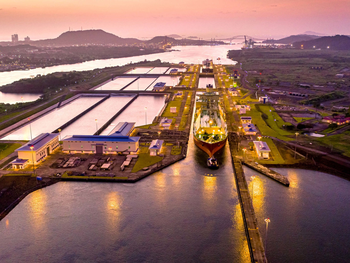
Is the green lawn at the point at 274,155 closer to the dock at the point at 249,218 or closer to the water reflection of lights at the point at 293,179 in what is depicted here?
the water reflection of lights at the point at 293,179

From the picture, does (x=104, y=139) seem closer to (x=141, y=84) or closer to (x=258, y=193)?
(x=258, y=193)

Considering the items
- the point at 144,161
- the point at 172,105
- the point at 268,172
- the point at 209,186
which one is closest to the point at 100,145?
→ the point at 144,161

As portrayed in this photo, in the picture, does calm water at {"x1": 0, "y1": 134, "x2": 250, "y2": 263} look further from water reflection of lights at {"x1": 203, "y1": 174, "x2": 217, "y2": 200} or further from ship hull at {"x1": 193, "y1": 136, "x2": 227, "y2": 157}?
ship hull at {"x1": 193, "y1": 136, "x2": 227, "y2": 157}

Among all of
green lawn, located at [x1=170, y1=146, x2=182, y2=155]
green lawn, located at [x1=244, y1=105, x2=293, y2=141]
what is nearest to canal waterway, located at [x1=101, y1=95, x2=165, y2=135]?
green lawn, located at [x1=170, y1=146, x2=182, y2=155]

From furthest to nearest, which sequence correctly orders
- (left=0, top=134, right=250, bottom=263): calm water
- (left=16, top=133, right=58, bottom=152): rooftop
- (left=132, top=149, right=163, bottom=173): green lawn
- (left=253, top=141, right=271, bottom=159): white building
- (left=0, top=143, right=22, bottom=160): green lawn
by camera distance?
1. (left=0, top=143, right=22, bottom=160): green lawn
2. (left=253, top=141, right=271, bottom=159): white building
3. (left=16, top=133, right=58, bottom=152): rooftop
4. (left=132, top=149, right=163, bottom=173): green lawn
5. (left=0, top=134, right=250, bottom=263): calm water

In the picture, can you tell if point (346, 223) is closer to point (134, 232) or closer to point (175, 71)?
point (134, 232)

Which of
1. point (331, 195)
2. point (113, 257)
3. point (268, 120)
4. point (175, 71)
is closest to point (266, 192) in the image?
point (331, 195)
